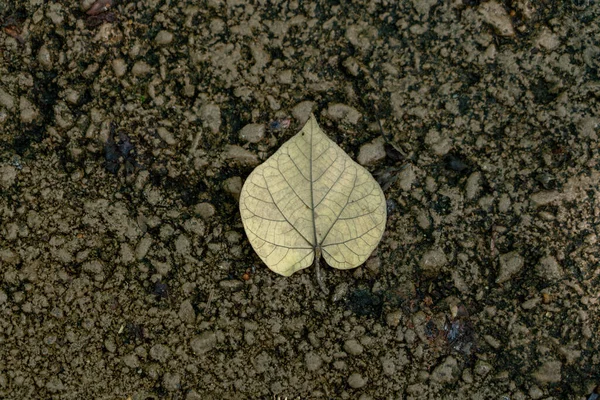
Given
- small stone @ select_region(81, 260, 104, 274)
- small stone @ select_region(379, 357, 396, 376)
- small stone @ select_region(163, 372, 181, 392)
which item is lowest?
small stone @ select_region(163, 372, 181, 392)

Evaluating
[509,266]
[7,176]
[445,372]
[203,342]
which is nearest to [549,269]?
[509,266]

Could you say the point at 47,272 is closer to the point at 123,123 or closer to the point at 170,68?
the point at 123,123

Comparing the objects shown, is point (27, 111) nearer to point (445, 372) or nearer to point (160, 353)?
point (160, 353)

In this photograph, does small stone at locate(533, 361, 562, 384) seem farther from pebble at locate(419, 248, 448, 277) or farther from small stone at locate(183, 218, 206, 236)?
small stone at locate(183, 218, 206, 236)

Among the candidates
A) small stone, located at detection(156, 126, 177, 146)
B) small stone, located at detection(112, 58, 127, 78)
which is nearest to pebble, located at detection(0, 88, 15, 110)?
small stone, located at detection(112, 58, 127, 78)

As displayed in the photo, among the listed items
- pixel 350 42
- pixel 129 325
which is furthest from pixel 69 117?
pixel 350 42
